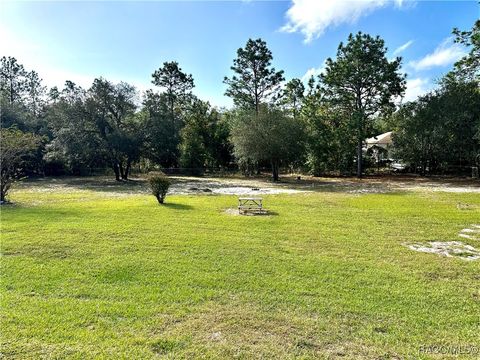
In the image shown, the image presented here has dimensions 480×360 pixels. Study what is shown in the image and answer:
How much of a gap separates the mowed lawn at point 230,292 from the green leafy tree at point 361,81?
2193 cm

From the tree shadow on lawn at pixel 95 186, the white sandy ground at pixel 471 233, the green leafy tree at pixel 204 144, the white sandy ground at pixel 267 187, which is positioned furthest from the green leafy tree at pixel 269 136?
the white sandy ground at pixel 471 233

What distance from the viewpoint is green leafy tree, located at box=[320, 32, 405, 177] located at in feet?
Result: 86.4

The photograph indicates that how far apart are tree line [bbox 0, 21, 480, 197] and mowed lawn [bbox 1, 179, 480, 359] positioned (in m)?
17.7

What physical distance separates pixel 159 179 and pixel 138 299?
8507 mm

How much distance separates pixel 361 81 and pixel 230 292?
27305 mm

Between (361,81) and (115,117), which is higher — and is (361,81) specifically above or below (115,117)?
above

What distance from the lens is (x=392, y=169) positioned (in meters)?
33.2

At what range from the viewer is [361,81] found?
27109 mm

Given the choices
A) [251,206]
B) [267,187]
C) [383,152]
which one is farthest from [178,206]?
[383,152]

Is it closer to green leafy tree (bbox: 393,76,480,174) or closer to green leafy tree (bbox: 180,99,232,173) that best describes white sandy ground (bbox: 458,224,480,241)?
green leafy tree (bbox: 393,76,480,174)

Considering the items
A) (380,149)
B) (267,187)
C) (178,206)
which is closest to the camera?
(178,206)

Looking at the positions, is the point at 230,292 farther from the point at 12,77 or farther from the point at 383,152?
the point at 12,77

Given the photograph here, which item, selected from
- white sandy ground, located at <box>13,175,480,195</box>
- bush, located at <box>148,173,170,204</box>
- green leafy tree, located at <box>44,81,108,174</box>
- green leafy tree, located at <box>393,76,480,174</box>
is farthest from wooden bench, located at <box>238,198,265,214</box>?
green leafy tree, located at <box>393,76,480,174</box>

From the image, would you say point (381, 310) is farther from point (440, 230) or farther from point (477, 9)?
point (477, 9)
